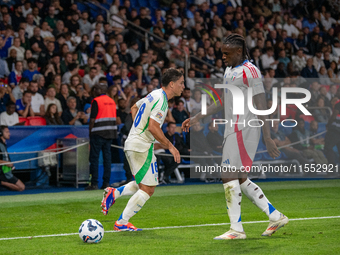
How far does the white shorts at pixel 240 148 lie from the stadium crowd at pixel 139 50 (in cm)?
794

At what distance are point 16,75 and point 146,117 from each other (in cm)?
904

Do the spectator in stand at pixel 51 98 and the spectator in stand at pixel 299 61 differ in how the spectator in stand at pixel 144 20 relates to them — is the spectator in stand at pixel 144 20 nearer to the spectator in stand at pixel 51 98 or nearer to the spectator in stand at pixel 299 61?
the spectator in stand at pixel 299 61

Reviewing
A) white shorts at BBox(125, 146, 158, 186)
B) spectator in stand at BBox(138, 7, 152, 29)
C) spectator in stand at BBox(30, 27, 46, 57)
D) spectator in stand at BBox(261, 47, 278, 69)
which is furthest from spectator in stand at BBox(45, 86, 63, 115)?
spectator in stand at BBox(261, 47, 278, 69)

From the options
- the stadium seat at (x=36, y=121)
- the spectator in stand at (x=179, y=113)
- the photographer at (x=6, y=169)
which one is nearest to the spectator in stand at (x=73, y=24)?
the spectator in stand at (x=179, y=113)

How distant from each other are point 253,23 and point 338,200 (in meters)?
13.4

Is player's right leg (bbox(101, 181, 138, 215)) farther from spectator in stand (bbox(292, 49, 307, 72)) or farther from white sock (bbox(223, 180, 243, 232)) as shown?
spectator in stand (bbox(292, 49, 307, 72))

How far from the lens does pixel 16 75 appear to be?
15125 millimetres

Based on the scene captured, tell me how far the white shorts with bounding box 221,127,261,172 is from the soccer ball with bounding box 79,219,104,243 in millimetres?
1651

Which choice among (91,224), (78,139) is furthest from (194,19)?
(91,224)

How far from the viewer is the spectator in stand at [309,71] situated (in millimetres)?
21031

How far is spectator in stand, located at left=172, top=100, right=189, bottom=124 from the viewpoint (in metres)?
15.9

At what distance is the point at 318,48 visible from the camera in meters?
23.5

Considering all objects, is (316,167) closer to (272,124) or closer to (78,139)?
(272,124)

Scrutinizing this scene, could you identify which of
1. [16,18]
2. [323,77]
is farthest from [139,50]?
[323,77]
